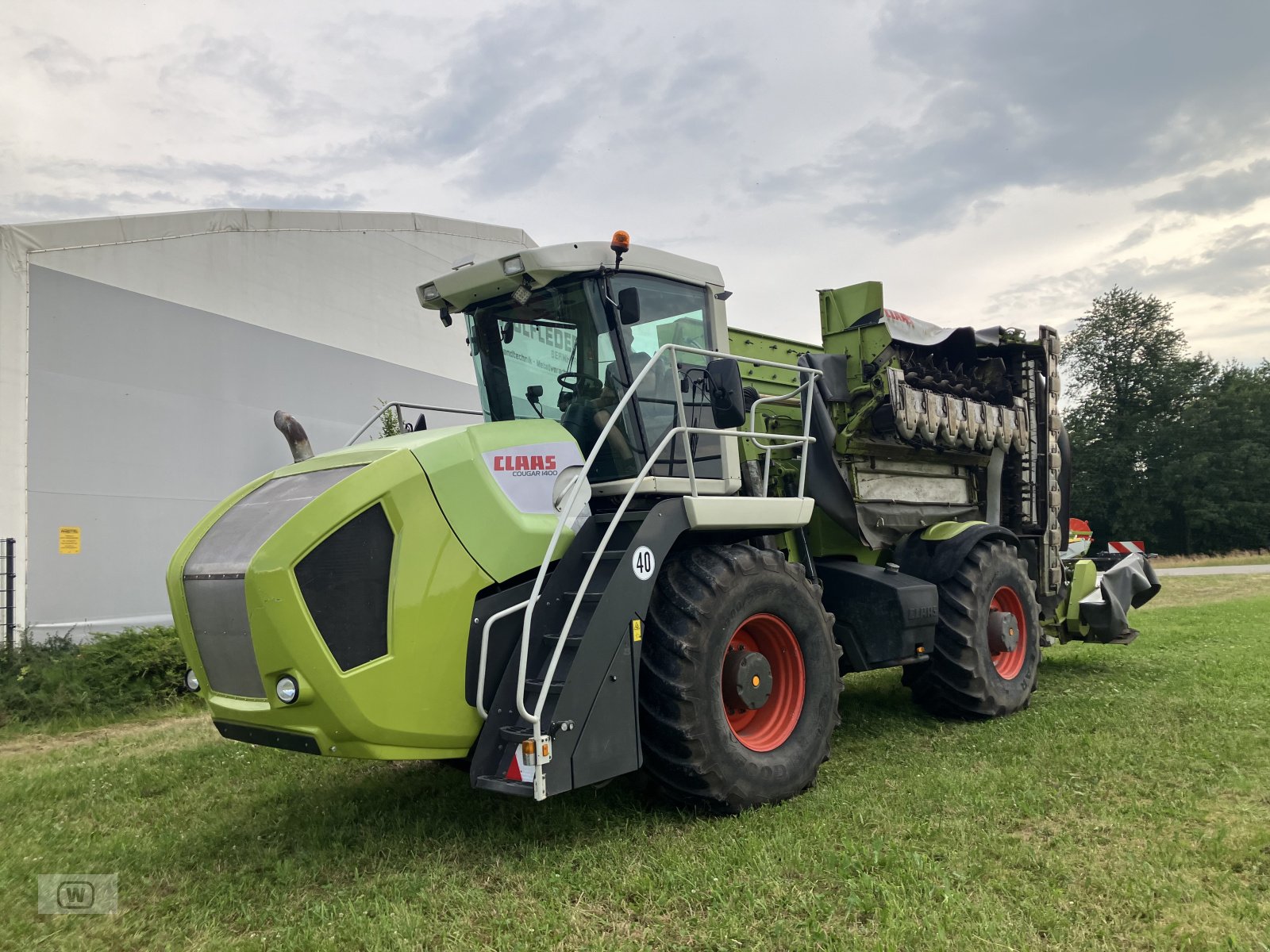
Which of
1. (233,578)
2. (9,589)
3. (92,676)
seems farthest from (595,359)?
(9,589)

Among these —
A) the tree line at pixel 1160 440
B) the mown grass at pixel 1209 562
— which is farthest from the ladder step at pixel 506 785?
the tree line at pixel 1160 440

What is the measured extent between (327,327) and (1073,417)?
4667cm

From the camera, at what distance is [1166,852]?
149 inches

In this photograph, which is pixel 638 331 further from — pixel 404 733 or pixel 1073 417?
pixel 1073 417

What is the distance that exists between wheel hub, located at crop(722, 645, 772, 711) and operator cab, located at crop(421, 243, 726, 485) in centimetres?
105

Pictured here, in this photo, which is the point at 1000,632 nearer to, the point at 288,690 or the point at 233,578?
the point at 288,690

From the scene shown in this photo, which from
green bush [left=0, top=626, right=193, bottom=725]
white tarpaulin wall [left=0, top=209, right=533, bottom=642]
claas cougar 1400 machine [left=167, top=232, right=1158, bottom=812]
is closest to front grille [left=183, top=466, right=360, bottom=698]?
claas cougar 1400 machine [left=167, top=232, right=1158, bottom=812]

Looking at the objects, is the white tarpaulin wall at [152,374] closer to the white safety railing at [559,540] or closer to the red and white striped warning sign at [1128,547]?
the white safety railing at [559,540]

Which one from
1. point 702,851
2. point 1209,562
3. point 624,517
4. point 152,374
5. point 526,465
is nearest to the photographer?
point 702,851

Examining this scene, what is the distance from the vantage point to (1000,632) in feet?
22.9

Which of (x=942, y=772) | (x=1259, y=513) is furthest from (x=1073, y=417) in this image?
(x=942, y=772)

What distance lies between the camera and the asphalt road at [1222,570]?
22.8m

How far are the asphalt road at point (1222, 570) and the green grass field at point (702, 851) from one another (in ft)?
65.1

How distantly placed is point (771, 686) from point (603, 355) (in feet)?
6.81
